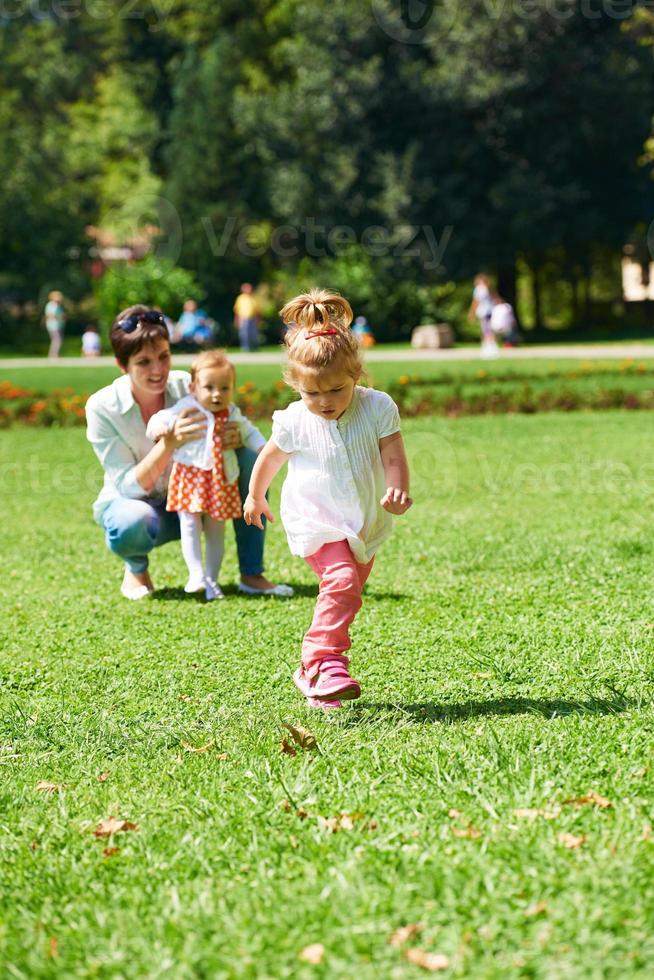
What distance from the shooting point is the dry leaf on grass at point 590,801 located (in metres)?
3.08

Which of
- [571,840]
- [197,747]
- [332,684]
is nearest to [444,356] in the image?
[332,684]

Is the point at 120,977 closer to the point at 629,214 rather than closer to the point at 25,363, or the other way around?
the point at 25,363

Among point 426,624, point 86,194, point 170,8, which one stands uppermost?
point 170,8

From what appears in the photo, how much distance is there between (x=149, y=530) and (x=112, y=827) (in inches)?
119

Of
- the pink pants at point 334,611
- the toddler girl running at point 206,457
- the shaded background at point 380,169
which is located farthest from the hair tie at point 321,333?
the shaded background at point 380,169

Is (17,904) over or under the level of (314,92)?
under

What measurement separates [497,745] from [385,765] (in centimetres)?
31

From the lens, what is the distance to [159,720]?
4176 mm

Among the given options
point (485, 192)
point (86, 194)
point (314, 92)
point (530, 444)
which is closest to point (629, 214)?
point (485, 192)

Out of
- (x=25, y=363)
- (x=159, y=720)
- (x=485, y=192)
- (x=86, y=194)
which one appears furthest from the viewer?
(x=86, y=194)

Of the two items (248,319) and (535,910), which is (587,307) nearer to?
(248,319)

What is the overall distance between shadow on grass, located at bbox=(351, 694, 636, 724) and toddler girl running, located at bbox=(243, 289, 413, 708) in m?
0.15

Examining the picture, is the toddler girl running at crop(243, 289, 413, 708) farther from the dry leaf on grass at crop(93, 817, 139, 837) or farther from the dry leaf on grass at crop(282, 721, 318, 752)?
the dry leaf on grass at crop(93, 817, 139, 837)

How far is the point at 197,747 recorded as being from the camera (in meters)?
3.86
